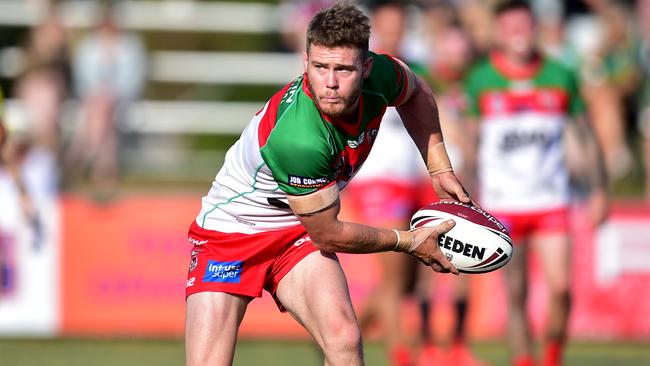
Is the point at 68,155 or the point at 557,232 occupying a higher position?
the point at 557,232

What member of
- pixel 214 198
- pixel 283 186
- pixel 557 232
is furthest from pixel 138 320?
pixel 283 186

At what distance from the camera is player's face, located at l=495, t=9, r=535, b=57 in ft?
30.9

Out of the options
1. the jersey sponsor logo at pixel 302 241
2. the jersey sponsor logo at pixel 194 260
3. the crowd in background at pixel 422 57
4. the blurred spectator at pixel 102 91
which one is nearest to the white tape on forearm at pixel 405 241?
the jersey sponsor logo at pixel 302 241

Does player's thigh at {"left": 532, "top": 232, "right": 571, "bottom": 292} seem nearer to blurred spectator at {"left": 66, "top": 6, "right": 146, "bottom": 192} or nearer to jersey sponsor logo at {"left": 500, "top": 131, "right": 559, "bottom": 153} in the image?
jersey sponsor logo at {"left": 500, "top": 131, "right": 559, "bottom": 153}

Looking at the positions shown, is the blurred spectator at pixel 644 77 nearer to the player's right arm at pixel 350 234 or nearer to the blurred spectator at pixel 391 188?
the blurred spectator at pixel 391 188

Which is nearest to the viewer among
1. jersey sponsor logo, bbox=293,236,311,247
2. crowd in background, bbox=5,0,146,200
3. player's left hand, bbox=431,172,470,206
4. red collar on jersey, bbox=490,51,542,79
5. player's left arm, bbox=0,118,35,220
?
player's left hand, bbox=431,172,470,206

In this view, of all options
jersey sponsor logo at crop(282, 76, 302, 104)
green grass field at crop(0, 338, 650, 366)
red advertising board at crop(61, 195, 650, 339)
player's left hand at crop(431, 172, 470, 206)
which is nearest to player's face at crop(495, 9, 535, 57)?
green grass field at crop(0, 338, 650, 366)

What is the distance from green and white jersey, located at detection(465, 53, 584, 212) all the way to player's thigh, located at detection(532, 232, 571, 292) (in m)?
0.24

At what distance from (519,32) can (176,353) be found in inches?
153

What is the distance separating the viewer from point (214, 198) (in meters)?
6.71

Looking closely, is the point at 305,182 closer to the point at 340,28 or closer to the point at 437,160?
the point at 340,28

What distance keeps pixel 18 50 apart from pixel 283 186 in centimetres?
1199

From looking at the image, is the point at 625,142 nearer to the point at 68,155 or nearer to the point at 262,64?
the point at 262,64

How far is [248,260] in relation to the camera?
21.5 ft
